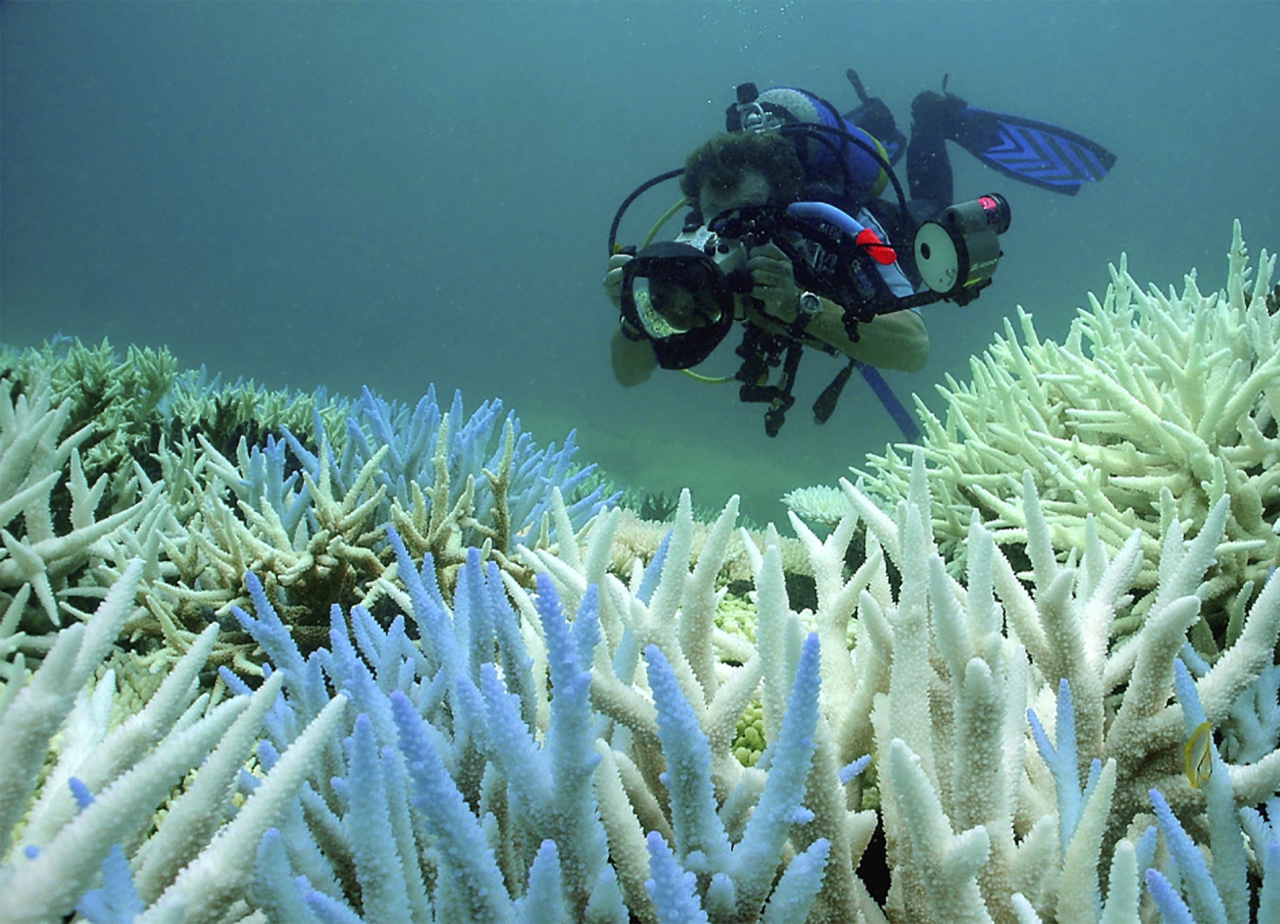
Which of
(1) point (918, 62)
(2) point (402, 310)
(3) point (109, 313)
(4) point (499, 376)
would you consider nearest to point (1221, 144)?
(1) point (918, 62)

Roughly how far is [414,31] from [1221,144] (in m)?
112

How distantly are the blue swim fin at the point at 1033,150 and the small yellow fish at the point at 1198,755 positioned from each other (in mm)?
8908

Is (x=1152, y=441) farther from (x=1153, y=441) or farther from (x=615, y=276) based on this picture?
Result: (x=615, y=276)

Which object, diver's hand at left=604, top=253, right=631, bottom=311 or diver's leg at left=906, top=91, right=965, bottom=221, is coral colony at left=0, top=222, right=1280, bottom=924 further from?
diver's leg at left=906, top=91, right=965, bottom=221

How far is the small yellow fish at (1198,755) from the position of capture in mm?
1156

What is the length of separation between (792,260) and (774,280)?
18 cm

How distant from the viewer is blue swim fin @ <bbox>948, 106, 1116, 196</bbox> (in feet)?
27.1

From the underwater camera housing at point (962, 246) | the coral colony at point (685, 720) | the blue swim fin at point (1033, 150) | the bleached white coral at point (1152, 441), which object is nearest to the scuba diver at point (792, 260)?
the underwater camera housing at point (962, 246)

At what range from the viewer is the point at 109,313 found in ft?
312

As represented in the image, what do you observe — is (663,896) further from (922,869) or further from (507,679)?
(507,679)

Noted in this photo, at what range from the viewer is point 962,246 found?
393cm

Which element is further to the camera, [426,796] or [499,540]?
[499,540]

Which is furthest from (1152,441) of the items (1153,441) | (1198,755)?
(1198,755)

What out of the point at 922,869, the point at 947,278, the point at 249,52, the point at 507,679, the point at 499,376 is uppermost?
the point at 249,52
